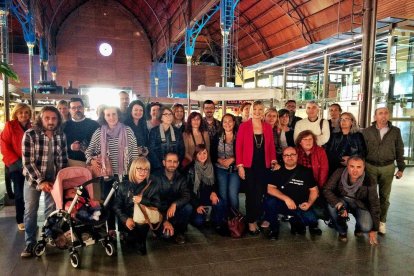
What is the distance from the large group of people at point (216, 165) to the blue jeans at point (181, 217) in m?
0.01

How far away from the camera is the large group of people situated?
3.85m

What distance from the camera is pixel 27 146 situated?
3547 mm

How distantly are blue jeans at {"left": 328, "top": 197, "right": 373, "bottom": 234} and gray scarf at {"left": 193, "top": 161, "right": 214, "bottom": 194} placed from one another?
1.68 metres

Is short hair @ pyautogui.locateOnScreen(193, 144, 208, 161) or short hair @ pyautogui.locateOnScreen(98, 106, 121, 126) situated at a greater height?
short hair @ pyautogui.locateOnScreen(98, 106, 121, 126)

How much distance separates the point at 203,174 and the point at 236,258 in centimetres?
122

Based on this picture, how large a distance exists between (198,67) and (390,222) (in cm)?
2237

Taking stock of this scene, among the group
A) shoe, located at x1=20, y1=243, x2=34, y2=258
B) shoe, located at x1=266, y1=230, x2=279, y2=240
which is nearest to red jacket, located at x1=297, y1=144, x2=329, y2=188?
shoe, located at x1=266, y1=230, x2=279, y2=240

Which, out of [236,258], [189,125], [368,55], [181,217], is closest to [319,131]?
[189,125]

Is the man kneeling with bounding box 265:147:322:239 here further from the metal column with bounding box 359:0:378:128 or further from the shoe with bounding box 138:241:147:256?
the metal column with bounding box 359:0:378:128

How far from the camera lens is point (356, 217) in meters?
4.24

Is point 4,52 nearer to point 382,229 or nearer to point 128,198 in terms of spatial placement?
point 128,198

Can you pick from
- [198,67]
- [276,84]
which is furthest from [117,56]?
[276,84]

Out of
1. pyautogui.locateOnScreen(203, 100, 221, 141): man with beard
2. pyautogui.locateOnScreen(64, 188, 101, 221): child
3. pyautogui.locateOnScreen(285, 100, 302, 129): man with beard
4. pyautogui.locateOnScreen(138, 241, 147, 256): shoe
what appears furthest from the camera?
pyautogui.locateOnScreen(285, 100, 302, 129): man with beard

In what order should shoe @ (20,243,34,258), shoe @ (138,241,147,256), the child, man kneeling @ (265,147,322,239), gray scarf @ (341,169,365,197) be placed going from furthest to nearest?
1. man kneeling @ (265,147,322,239)
2. gray scarf @ (341,169,365,197)
3. shoe @ (138,241,147,256)
4. shoe @ (20,243,34,258)
5. the child
